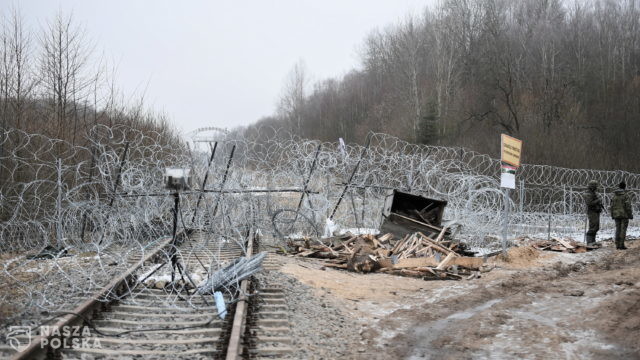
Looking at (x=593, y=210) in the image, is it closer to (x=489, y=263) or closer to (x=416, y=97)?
(x=489, y=263)

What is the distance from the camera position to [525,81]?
1693 inches

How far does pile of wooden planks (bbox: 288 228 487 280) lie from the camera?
1016 centimetres

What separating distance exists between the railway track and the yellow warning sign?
6.12m

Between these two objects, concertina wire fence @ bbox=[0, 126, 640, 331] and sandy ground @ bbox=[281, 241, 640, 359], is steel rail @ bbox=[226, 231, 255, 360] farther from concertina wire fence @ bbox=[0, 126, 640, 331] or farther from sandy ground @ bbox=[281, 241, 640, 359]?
concertina wire fence @ bbox=[0, 126, 640, 331]

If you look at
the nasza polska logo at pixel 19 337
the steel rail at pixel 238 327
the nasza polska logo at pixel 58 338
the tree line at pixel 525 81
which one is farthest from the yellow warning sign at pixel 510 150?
the tree line at pixel 525 81

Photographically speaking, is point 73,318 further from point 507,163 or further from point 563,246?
point 563,246

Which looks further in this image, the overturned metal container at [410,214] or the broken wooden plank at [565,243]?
the broken wooden plank at [565,243]

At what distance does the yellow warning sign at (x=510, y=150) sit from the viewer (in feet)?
36.2

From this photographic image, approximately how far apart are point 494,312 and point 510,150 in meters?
5.22

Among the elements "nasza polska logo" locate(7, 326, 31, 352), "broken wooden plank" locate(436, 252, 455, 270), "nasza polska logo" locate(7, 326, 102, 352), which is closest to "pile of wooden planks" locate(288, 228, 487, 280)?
"broken wooden plank" locate(436, 252, 455, 270)

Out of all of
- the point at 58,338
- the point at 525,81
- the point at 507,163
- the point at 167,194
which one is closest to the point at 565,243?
the point at 507,163

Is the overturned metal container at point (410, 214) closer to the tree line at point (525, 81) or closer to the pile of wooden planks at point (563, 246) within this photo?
the pile of wooden planks at point (563, 246)

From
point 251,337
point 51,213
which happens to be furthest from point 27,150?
point 251,337

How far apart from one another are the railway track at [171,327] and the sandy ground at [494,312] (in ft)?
3.19
